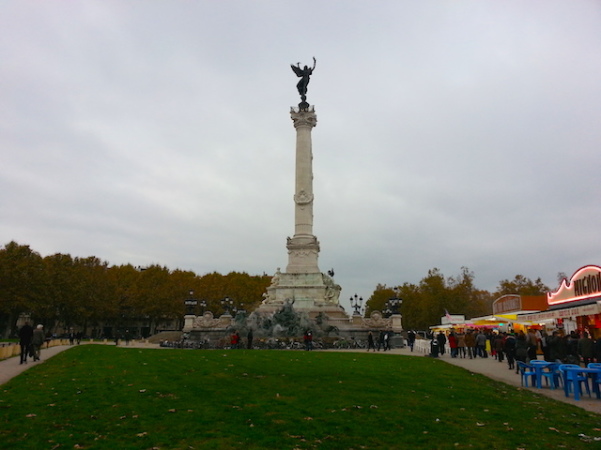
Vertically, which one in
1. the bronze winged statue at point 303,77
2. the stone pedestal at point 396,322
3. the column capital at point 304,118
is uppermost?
the bronze winged statue at point 303,77

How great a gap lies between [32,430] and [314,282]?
3989cm

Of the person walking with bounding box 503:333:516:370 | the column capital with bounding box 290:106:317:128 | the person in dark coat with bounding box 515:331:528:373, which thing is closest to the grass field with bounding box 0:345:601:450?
the person in dark coat with bounding box 515:331:528:373

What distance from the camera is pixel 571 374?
45.7 ft

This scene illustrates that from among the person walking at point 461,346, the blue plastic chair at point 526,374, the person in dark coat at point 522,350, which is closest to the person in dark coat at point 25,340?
the blue plastic chair at point 526,374

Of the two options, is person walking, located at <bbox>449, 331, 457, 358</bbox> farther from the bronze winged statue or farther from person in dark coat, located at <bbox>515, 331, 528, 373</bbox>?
the bronze winged statue

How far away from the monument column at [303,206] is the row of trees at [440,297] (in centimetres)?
3298

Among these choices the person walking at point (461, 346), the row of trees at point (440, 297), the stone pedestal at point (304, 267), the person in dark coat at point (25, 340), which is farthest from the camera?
the row of trees at point (440, 297)

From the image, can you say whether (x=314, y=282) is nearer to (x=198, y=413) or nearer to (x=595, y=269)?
(x=595, y=269)

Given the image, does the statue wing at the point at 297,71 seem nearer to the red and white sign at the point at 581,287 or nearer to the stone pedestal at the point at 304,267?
the stone pedestal at the point at 304,267

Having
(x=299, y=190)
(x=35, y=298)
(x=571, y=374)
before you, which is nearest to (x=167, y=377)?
(x=571, y=374)

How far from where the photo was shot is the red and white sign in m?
30.4

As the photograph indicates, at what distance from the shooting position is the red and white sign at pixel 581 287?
1198 inches

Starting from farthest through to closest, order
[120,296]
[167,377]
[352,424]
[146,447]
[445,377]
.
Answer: [120,296] → [445,377] → [167,377] → [352,424] → [146,447]

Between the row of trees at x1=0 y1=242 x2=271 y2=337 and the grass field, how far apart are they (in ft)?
140
